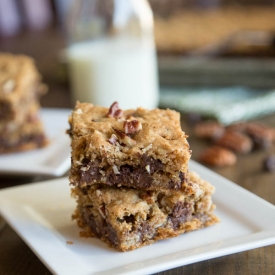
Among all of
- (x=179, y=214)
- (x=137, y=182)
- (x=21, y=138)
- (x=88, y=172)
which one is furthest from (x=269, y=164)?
(x=21, y=138)

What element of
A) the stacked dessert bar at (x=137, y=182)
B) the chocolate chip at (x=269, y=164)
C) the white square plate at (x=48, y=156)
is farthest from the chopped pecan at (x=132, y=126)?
the chocolate chip at (x=269, y=164)

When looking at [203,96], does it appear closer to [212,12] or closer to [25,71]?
[25,71]

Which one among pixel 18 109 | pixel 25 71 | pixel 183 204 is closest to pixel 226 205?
pixel 183 204

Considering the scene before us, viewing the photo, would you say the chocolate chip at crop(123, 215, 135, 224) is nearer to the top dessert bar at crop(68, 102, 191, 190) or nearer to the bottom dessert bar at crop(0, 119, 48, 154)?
the top dessert bar at crop(68, 102, 191, 190)

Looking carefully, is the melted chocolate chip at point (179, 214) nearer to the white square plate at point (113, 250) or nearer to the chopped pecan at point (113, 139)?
the white square plate at point (113, 250)

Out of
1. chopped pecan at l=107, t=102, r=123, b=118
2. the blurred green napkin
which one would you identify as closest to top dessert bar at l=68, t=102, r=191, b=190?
chopped pecan at l=107, t=102, r=123, b=118
